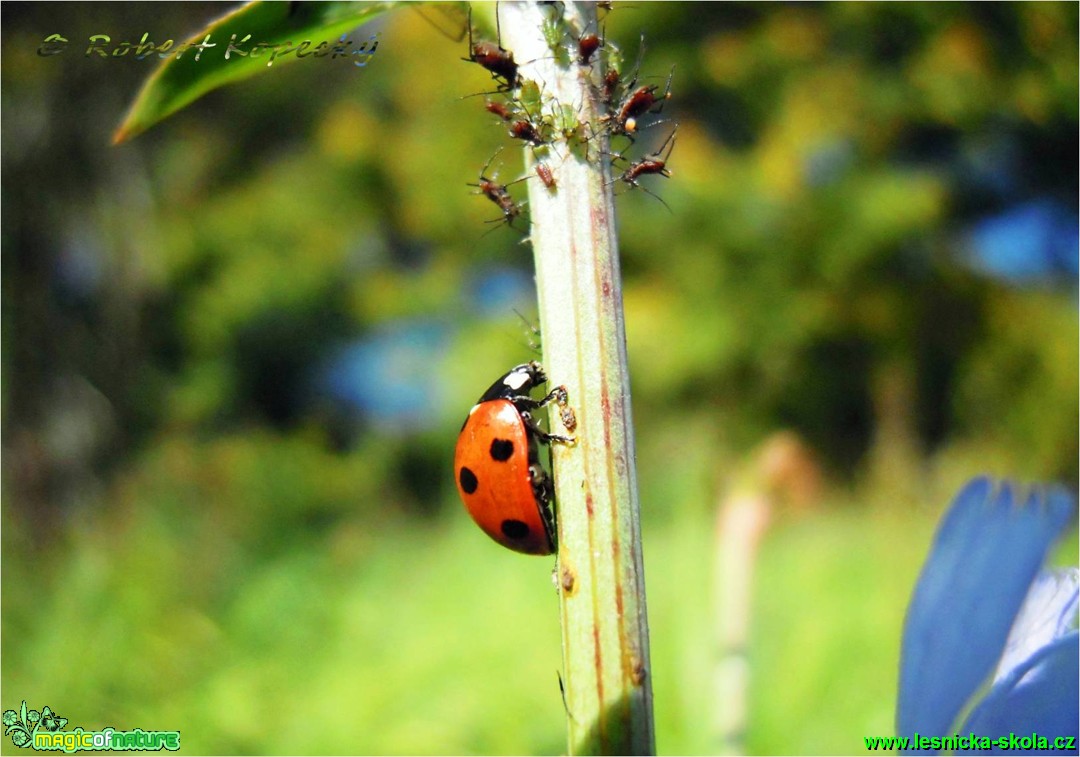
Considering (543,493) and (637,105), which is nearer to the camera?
(637,105)

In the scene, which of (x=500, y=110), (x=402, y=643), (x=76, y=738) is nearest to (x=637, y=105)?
(x=500, y=110)

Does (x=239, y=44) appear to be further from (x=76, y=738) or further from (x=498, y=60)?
(x=76, y=738)

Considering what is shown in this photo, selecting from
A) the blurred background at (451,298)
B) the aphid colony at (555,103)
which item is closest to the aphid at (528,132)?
the aphid colony at (555,103)

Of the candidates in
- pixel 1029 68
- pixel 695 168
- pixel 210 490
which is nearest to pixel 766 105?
pixel 695 168

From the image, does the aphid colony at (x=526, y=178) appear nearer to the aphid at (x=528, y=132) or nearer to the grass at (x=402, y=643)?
the aphid at (x=528, y=132)

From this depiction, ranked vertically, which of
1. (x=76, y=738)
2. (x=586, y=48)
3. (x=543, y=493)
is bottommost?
(x=76, y=738)

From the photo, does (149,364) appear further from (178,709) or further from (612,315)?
(612,315)

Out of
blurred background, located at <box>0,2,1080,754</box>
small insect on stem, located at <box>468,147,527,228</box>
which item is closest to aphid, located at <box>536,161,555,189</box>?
small insect on stem, located at <box>468,147,527,228</box>
